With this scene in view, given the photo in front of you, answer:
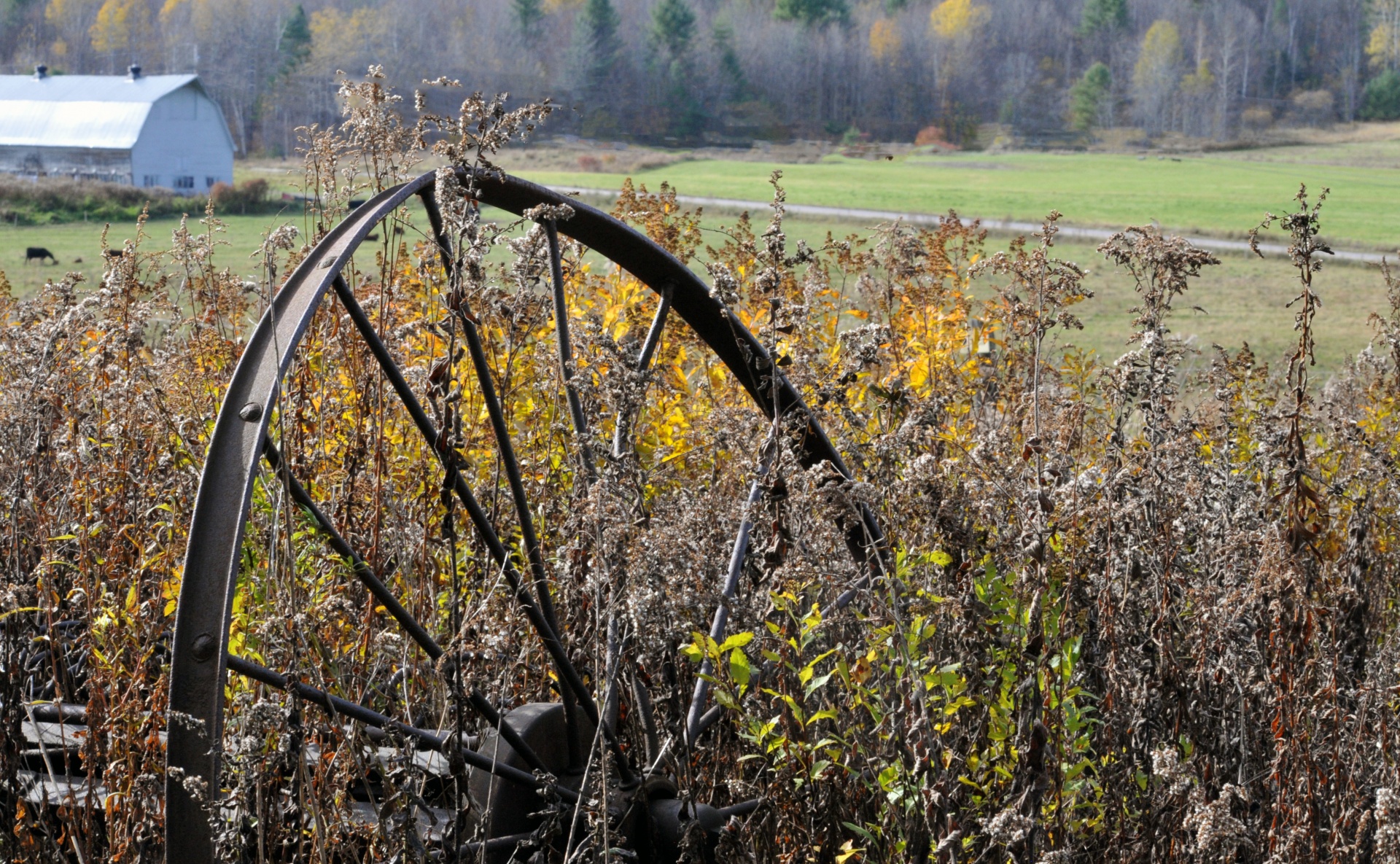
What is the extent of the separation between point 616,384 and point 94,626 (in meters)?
1.19

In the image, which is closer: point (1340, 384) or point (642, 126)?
point (1340, 384)

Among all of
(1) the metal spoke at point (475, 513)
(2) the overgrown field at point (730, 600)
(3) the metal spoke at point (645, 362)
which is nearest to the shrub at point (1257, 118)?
(2) the overgrown field at point (730, 600)

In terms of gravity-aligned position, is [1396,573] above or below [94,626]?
below

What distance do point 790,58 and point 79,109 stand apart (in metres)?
49.3

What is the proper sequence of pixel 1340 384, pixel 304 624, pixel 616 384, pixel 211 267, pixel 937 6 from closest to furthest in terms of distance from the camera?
pixel 304 624, pixel 616 384, pixel 211 267, pixel 1340 384, pixel 937 6

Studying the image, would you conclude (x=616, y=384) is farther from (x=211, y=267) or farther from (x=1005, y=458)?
(x=211, y=267)

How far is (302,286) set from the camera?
1866 millimetres

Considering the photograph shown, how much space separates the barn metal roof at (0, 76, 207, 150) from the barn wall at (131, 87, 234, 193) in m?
0.49

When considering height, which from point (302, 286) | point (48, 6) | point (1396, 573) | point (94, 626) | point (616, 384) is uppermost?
point (48, 6)

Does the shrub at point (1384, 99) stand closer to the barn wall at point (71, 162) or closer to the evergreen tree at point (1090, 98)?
the evergreen tree at point (1090, 98)

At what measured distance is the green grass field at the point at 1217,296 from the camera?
46.1ft

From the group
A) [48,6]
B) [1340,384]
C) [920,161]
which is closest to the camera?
[1340,384]

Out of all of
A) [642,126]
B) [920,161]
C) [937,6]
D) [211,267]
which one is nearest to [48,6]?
[642,126]

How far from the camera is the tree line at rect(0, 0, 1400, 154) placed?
6769 cm
